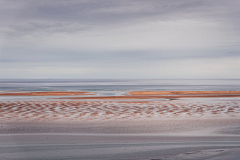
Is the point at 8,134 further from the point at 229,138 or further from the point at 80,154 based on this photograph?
the point at 229,138

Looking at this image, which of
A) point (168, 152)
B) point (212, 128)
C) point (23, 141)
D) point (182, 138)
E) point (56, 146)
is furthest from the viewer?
point (212, 128)

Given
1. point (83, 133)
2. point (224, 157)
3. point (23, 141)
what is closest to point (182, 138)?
point (224, 157)

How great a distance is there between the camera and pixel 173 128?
10.8 m

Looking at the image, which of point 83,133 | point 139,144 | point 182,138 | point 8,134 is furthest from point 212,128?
point 8,134

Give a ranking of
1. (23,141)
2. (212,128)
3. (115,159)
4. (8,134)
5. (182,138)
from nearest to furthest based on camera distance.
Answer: (115,159), (23,141), (182,138), (8,134), (212,128)

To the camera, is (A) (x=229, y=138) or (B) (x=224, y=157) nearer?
(B) (x=224, y=157)

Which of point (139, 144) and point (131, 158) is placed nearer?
point (131, 158)

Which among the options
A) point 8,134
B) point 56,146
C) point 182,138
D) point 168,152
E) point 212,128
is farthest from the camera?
point 212,128

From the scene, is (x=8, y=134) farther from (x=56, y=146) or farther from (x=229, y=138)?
(x=229, y=138)

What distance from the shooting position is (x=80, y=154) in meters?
6.82

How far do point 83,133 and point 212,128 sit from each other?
534cm

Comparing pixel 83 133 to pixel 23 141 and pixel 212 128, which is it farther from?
pixel 212 128

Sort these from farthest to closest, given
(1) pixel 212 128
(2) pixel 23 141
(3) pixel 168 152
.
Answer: (1) pixel 212 128, (2) pixel 23 141, (3) pixel 168 152

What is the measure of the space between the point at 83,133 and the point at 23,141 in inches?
89.4
